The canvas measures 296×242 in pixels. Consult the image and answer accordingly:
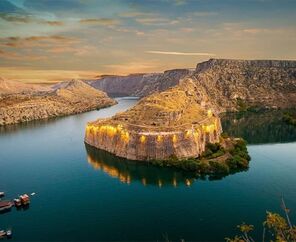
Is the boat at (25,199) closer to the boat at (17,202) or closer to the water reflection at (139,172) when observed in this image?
the boat at (17,202)

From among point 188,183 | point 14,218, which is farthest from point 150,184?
point 14,218

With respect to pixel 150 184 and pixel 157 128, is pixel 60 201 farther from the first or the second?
pixel 157 128

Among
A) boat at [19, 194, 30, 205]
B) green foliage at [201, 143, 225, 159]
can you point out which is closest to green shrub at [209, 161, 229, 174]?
green foliage at [201, 143, 225, 159]

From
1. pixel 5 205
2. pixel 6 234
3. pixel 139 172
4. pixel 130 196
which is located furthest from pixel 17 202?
pixel 139 172

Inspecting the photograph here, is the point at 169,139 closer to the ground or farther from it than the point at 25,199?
farther from it

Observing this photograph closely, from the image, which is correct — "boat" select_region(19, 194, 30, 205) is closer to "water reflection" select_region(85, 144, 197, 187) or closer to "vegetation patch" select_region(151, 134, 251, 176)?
"water reflection" select_region(85, 144, 197, 187)

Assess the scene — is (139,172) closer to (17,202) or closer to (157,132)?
(157,132)

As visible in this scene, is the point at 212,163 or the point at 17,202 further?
the point at 212,163
